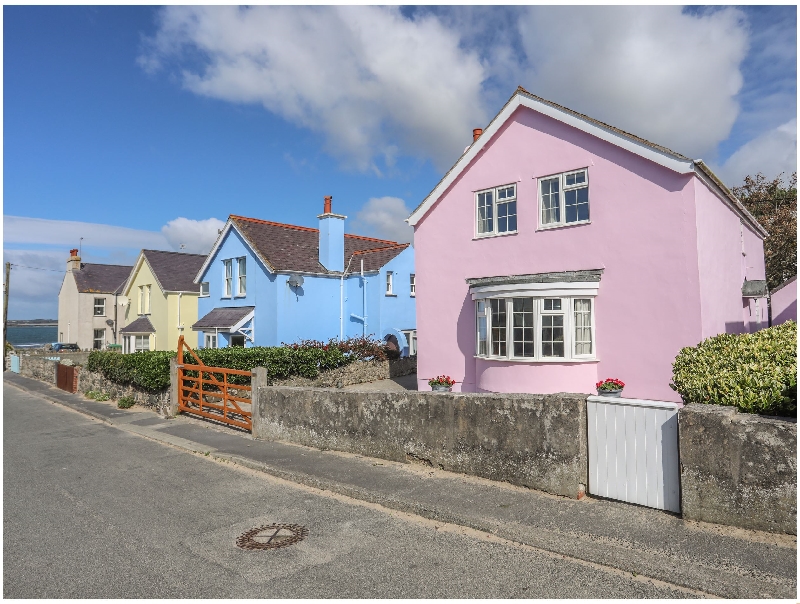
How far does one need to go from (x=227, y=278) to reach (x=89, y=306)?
25.8 meters

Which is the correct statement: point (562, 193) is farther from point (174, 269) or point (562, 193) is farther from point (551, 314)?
point (174, 269)

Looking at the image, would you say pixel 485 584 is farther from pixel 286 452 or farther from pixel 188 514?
pixel 286 452

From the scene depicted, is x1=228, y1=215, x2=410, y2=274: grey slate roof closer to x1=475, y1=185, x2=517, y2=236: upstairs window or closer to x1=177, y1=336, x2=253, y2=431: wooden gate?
x1=177, y1=336, x2=253, y2=431: wooden gate

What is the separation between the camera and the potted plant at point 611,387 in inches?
502

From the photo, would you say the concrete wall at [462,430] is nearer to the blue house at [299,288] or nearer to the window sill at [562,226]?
the window sill at [562,226]

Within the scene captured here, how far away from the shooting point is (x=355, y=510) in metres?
7.21

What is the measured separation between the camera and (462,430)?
8.16 metres

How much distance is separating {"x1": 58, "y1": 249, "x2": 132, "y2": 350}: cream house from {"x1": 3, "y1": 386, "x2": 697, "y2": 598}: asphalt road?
135ft

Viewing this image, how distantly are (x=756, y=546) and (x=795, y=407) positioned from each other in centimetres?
145

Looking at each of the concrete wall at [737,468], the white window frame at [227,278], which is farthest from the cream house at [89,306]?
the concrete wall at [737,468]

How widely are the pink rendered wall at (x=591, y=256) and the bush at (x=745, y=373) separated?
5.36 metres

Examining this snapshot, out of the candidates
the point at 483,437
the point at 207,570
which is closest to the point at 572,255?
the point at 483,437

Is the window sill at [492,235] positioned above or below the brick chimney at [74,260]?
below

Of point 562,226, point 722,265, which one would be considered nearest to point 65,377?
point 562,226
